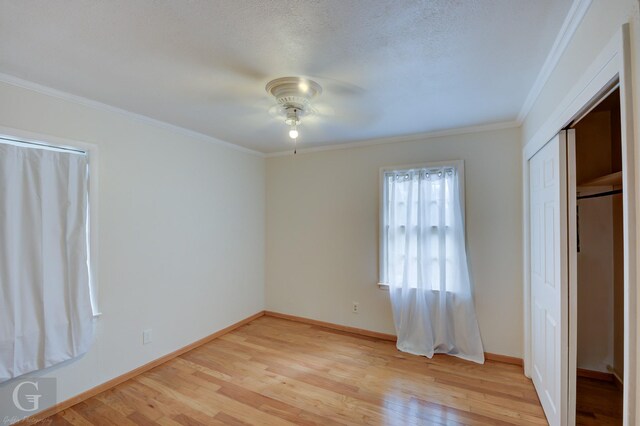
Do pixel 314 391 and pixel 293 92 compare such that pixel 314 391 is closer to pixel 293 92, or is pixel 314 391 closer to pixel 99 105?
pixel 293 92

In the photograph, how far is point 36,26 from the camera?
4.56 feet

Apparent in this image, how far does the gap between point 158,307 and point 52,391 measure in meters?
0.91

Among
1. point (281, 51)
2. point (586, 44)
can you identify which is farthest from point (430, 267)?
point (281, 51)

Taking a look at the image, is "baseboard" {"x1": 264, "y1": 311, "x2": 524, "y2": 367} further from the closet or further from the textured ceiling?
the textured ceiling

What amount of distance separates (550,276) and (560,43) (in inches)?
56.7

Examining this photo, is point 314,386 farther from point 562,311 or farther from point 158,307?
point 562,311

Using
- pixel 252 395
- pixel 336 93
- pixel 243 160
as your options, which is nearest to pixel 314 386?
pixel 252 395

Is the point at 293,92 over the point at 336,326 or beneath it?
over

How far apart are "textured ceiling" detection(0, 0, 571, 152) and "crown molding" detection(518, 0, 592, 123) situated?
0.13 ft

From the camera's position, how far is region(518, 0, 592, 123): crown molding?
48.8 inches

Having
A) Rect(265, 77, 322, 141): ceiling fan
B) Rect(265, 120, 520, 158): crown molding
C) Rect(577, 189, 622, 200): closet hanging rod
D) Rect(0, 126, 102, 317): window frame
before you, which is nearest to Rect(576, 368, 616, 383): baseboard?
Rect(577, 189, 622, 200): closet hanging rod

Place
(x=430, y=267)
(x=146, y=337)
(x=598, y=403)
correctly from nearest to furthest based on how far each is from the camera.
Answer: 1. (x=598, y=403)
2. (x=146, y=337)
3. (x=430, y=267)

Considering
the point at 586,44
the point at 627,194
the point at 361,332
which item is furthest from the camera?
the point at 361,332

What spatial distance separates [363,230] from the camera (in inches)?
141
